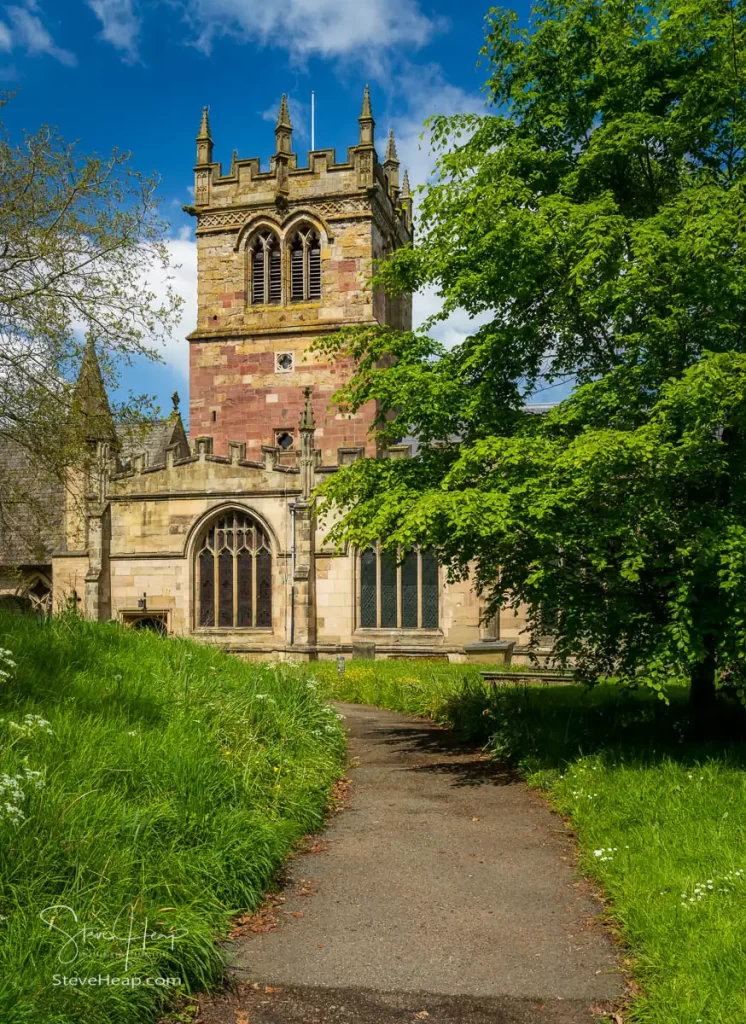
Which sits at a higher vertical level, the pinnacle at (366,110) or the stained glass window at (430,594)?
the pinnacle at (366,110)

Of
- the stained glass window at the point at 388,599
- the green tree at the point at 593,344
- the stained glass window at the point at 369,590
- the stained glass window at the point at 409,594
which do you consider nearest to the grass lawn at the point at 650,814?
the green tree at the point at 593,344

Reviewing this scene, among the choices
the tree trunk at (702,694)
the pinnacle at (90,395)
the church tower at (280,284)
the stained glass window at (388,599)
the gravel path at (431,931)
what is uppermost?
the church tower at (280,284)

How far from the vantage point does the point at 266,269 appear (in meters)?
30.0

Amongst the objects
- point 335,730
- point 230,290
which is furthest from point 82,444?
point 230,290

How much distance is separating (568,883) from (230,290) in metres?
26.4

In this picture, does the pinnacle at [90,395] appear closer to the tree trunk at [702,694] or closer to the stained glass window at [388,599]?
the tree trunk at [702,694]

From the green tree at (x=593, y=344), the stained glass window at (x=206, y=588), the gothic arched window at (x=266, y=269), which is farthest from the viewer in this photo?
the gothic arched window at (x=266, y=269)

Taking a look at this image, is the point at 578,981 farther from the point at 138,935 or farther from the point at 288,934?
the point at 138,935

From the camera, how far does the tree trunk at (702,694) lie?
10.3 m

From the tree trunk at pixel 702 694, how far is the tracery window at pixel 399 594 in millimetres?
13153

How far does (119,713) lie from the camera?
752cm

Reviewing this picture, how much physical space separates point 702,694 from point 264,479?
15.9m

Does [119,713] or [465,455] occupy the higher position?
[465,455]

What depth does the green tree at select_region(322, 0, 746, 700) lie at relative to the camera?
8.66m
